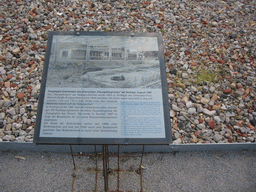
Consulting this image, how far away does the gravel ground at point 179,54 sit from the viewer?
304 centimetres

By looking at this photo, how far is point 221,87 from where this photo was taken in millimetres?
3459

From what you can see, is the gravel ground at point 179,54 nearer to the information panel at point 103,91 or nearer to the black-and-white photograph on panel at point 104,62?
the information panel at point 103,91

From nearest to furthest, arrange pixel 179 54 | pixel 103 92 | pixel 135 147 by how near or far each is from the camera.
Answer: pixel 103 92 < pixel 135 147 < pixel 179 54

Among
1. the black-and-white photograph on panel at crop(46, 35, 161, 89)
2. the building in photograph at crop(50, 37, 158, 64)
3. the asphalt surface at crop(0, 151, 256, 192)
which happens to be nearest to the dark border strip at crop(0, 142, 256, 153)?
the asphalt surface at crop(0, 151, 256, 192)

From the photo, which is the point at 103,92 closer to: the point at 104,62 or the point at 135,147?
the point at 104,62

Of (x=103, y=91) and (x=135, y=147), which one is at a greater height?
(x=103, y=91)

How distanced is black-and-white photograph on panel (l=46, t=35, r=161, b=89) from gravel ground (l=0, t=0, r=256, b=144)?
3.73 feet

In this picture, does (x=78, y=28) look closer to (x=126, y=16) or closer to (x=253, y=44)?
(x=126, y=16)

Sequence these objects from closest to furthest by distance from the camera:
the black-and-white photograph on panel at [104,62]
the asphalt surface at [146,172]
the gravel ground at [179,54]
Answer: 1. the black-and-white photograph on panel at [104,62]
2. the asphalt surface at [146,172]
3. the gravel ground at [179,54]

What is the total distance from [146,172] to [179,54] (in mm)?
2091

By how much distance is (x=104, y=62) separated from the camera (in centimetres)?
219

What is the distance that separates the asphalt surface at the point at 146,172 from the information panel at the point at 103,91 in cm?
91

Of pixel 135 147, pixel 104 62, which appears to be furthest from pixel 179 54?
pixel 104 62

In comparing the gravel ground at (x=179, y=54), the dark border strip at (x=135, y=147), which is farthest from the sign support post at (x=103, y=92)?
the gravel ground at (x=179, y=54)
